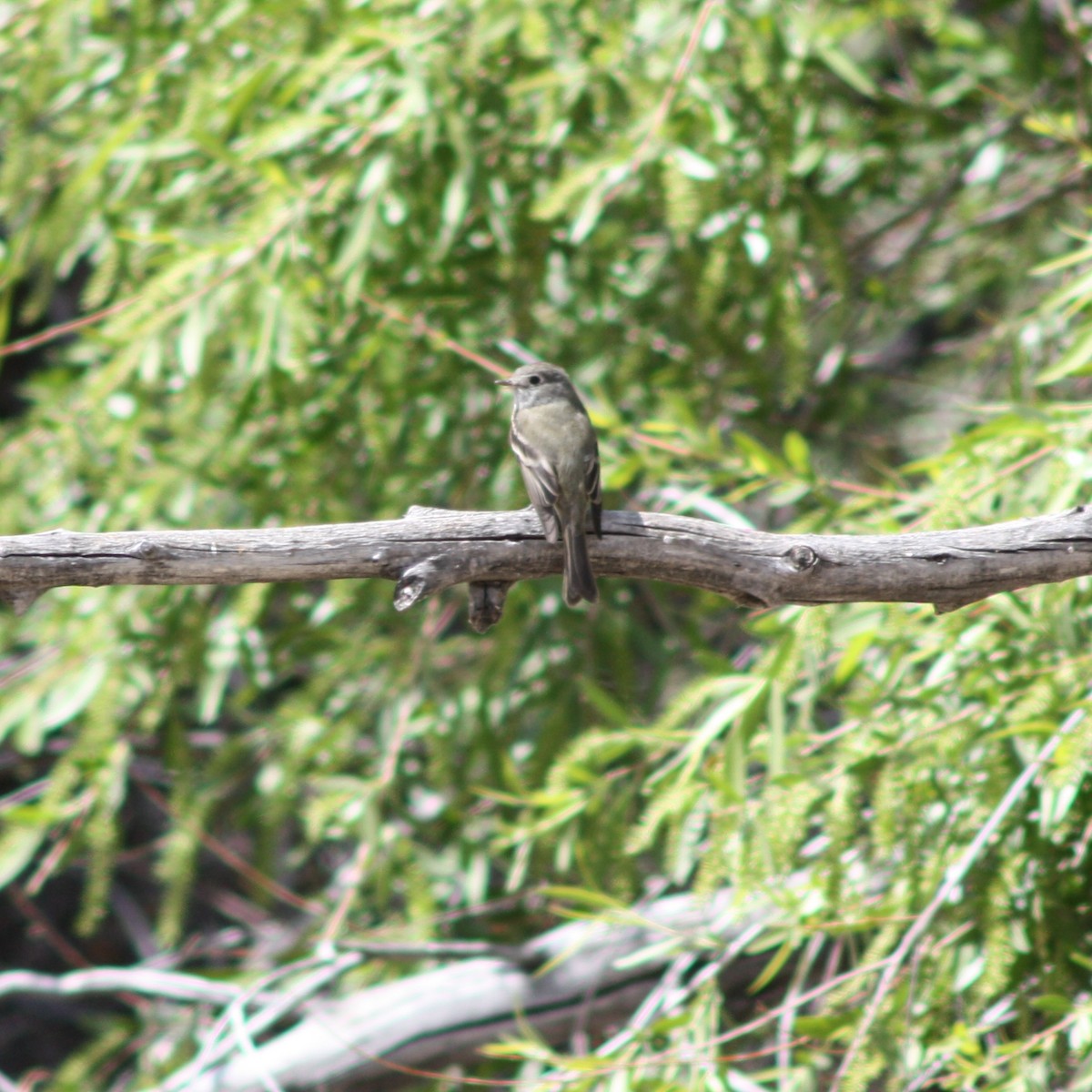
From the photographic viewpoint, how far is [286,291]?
12.0 ft

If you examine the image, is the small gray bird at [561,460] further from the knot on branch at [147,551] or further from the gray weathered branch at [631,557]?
the knot on branch at [147,551]

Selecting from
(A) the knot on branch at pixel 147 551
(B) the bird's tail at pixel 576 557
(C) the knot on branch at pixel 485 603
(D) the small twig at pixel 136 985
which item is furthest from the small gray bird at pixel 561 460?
(D) the small twig at pixel 136 985

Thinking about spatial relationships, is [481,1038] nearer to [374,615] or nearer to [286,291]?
[374,615]

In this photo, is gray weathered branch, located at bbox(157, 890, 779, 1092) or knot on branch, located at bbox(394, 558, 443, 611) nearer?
knot on branch, located at bbox(394, 558, 443, 611)

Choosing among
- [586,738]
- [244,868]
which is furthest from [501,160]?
[244,868]

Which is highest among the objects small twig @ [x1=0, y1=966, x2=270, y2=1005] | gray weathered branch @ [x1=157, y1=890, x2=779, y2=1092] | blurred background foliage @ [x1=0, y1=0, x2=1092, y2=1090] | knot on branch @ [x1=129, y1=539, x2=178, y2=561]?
knot on branch @ [x1=129, y1=539, x2=178, y2=561]

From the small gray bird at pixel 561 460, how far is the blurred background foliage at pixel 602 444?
268 mm

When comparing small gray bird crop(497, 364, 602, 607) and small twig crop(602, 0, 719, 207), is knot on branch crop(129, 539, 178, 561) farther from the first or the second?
small twig crop(602, 0, 719, 207)

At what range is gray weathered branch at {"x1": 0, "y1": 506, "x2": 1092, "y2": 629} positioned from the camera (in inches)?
84.5

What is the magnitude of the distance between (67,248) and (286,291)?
1188 mm

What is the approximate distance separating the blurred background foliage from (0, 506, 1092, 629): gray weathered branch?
1.48 feet

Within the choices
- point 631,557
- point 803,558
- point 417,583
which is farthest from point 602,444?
point 417,583

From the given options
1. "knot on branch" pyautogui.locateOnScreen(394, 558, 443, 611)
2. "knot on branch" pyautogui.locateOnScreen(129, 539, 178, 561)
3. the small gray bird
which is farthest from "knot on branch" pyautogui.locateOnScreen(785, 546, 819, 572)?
"knot on branch" pyautogui.locateOnScreen(129, 539, 178, 561)

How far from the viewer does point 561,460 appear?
121 inches
